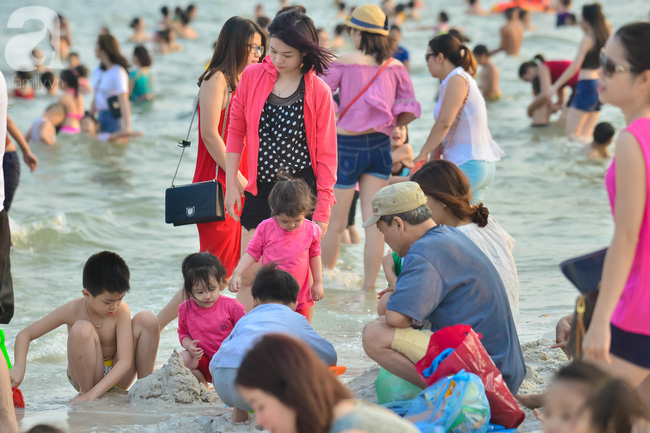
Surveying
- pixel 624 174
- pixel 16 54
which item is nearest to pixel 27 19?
pixel 16 54

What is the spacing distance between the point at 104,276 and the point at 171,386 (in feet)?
2.08

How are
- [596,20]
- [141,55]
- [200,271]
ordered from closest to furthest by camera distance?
[200,271] → [596,20] → [141,55]

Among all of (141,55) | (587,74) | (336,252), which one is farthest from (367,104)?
(141,55)

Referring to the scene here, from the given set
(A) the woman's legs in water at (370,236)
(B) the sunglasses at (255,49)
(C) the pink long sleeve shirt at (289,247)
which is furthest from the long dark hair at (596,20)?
(C) the pink long sleeve shirt at (289,247)

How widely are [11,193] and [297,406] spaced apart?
18.5ft

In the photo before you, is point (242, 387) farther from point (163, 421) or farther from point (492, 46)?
point (492, 46)

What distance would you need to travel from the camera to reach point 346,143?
6.19 m

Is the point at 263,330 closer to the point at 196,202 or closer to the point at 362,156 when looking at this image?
the point at 196,202

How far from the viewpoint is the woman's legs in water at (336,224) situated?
6297mm

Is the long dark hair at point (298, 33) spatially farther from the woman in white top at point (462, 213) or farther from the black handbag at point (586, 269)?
the black handbag at point (586, 269)

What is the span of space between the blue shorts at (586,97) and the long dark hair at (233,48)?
282 inches

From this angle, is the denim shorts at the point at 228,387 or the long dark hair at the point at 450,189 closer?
the denim shorts at the point at 228,387

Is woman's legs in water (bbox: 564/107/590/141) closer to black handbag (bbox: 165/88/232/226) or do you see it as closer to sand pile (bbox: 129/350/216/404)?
black handbag (bbox: 165/88/232/226)

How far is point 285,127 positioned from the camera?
468cm
